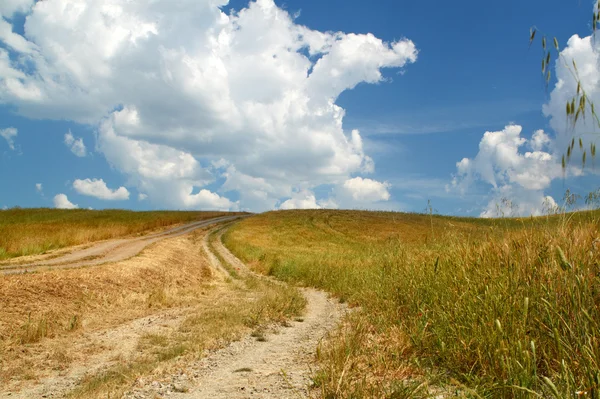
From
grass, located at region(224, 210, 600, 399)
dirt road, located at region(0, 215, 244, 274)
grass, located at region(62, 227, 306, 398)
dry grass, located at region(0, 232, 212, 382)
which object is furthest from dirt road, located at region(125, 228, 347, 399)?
dirt road, located at region(0, 215, 244, 274)

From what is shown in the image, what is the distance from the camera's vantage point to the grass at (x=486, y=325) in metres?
3.83

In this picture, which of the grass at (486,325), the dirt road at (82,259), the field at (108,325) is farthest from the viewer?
the dirt road at (82,259)

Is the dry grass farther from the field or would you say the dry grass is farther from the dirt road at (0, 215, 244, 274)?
the dirt road at (0, 215, 244, 274)

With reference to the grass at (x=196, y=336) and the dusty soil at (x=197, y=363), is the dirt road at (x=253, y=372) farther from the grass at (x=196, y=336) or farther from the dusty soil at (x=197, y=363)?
the grass at (x=196, y=336)

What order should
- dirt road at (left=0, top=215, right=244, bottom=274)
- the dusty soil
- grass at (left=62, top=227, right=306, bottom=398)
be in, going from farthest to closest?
dirt road at (left=0, top=215, right=244, bottom=274) < grass at (left=62, top=227, right=306, bottom=398) < the dusty soil

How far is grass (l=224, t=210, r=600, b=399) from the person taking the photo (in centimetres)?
383

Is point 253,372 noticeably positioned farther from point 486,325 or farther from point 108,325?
point 108,325

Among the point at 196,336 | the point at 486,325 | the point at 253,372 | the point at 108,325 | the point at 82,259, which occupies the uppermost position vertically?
the point at 486,325

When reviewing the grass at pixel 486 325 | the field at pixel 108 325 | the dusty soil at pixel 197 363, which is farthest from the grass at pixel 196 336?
the grass at pixel 486 325

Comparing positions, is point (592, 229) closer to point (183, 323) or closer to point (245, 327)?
point (245, 327)

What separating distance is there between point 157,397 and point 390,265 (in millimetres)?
6907

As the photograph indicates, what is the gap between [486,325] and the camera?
484 centimetres

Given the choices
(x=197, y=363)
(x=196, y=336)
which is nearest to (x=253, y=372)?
(x=197, y=363)

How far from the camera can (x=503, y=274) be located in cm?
564
